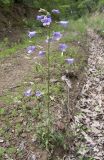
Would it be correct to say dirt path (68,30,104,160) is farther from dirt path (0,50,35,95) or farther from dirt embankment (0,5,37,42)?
dirt embankment (0,5,37,42)

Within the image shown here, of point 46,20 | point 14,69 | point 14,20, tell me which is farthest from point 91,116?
point 14,20

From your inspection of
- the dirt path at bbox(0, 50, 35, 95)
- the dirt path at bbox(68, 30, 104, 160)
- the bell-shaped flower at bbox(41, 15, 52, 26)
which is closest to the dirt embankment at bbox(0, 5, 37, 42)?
the dirt path at bbox(0, 50, 35, 95)

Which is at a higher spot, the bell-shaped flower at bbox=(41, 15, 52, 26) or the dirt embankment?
the bell-shaped flower at bbox=(41, 15, 52, 26)

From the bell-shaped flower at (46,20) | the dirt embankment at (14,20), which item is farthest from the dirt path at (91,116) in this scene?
the dirt embankment at (14,20)

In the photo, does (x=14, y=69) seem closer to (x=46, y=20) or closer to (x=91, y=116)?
(x=91, y=116)

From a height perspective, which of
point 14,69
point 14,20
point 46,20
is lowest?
point 14,20

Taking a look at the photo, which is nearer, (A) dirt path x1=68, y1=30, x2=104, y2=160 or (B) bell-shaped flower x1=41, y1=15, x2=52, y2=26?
(B) bell-shaped flower x1=41, y1=15, x2=52, y2=26

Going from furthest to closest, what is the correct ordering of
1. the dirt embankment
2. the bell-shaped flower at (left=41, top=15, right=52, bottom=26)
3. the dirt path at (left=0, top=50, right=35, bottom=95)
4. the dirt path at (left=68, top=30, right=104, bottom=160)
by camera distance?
the dirt embankment < the dirt path at (left=0, top=50, right=35, bottom=95) < the dirt path at (left=68, top=30, right=104, bottom=160) < the bell-shaped flower at (left=41, top=15, right=52, bottom=26)
